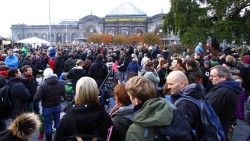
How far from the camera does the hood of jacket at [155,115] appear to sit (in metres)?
2.37

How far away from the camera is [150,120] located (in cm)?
237

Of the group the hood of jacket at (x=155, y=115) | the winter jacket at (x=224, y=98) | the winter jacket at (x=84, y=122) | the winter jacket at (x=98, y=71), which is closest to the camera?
the hood of jacket at (x=155, y=115)

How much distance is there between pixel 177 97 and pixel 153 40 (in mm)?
57051

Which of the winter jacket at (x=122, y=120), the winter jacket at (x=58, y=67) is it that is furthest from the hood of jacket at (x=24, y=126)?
the winter jacket at (x=58, y=67)

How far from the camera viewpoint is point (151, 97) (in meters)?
2.82

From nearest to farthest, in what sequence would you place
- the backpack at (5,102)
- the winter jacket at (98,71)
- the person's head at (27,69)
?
the backpack at (5,102) < the person's head at (27,69) < the winter jacket at (98,71)

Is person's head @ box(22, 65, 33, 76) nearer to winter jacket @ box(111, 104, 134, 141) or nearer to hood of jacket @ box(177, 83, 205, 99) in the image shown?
winter jacket @ box(111, 104, 134, 141)

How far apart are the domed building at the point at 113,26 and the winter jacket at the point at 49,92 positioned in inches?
2672

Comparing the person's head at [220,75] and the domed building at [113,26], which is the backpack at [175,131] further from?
the domed building at [113,26]

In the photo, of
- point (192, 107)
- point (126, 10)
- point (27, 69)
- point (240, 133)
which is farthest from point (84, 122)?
point (126, 10)

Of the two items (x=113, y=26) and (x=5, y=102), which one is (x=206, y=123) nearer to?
(x=5, y=102)

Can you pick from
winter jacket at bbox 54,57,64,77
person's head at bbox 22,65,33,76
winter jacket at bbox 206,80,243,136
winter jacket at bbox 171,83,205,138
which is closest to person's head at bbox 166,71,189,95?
winter jacket at bbox 171,83,205,138

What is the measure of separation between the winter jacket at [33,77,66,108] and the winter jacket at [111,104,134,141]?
2889 mm

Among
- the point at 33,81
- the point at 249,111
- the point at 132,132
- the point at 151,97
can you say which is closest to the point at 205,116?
the point at 151,97
